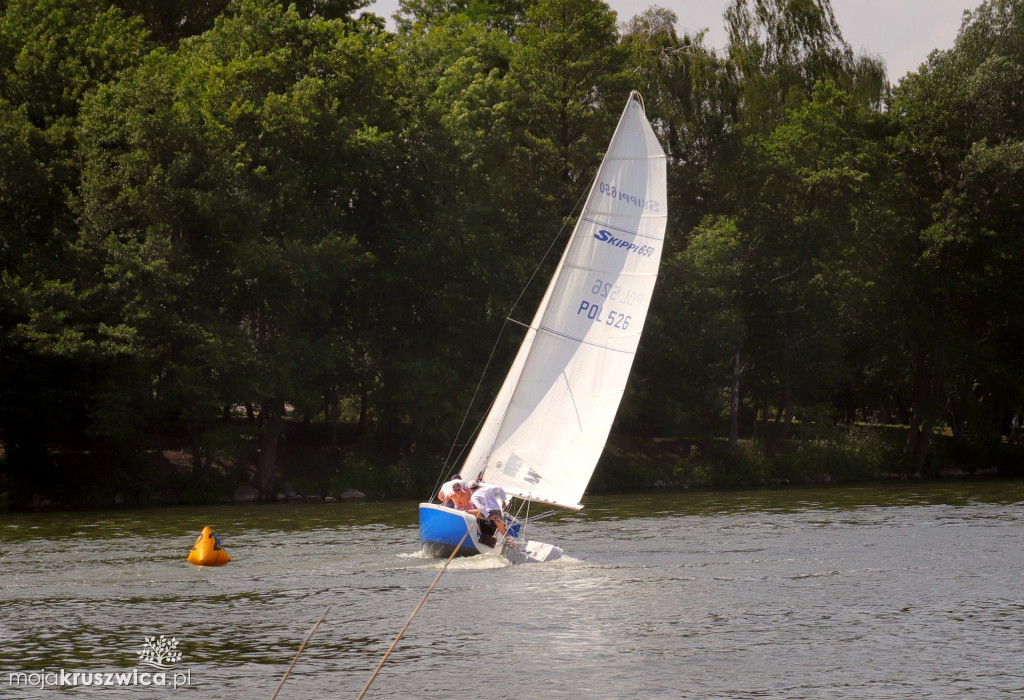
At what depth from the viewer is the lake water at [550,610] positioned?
19000 mm

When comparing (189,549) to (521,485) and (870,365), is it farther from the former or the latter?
(870,365)

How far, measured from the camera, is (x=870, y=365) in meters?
73.8

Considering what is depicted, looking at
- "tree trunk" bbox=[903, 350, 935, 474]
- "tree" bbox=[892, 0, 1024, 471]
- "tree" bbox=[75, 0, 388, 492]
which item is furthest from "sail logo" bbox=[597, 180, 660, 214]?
"tree trunk" bbox=[903, 350, 935, 474]

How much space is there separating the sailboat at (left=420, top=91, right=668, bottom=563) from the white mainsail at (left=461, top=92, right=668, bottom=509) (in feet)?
0.08

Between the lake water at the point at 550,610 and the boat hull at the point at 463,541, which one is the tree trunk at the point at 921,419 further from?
the boat hull at the point at 463,541

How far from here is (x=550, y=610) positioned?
955 inches

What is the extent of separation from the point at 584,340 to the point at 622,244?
8.16ft

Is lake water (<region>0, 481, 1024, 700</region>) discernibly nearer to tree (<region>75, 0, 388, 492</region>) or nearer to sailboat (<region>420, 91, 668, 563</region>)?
sailboat (<region>420, 91, 668, 563</region>)

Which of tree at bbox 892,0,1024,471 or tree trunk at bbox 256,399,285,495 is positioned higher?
tree at bbox 892,0,1024,471

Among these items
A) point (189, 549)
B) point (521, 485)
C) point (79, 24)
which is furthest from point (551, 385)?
point (79, 24)

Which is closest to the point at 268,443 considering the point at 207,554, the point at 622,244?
the point at 207,554

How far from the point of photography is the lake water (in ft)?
62.3

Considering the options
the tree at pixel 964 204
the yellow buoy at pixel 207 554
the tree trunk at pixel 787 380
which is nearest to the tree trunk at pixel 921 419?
the tree at pixel 964 204

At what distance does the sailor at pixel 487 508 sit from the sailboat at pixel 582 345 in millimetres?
452
